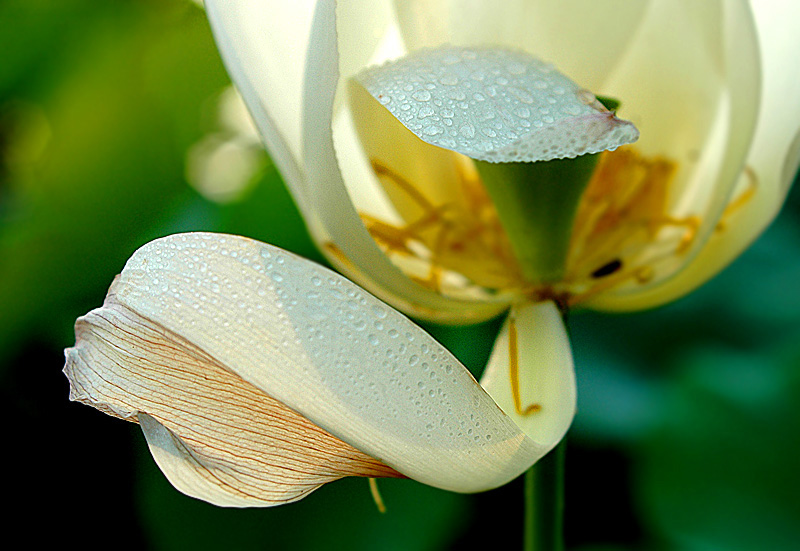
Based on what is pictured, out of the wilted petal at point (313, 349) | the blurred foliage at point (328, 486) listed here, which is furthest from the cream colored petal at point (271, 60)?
the blurred foliage at point (328, 486)

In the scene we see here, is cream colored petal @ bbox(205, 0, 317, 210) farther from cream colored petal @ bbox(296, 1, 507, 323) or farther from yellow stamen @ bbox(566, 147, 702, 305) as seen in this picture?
yellow stamen @ bbox(566, 147, 702, 305)

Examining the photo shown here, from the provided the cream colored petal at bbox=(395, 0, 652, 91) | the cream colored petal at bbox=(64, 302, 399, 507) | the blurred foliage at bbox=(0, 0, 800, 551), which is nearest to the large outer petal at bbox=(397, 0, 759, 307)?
the cream colored petal at bbox=(395, 0, 652, 91)

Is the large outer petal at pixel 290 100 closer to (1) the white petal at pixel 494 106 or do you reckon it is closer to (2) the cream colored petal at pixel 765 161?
(1) the white petal at pixel 494 106

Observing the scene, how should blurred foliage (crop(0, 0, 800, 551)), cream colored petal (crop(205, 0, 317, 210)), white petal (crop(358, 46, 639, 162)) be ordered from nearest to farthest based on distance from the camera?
1. white petal (crop(358, 46, 639, 162))
2. cream colored petal (crop(205, 0, 317, 210))
3. blurred foliage (crop(0, 0, 800, 551))

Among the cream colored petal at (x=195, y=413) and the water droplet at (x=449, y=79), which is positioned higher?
the water droplet at (x=449, y=79)

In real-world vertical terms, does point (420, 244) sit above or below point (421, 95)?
below

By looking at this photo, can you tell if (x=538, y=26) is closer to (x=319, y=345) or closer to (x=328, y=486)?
(x=319, y=345)

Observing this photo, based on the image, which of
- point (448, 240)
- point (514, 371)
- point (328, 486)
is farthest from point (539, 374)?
point (328, 486)

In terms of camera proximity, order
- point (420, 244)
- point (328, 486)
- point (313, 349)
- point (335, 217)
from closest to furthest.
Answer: point (313, 349), point (335, 217), point (420, 244), point (328, 486)
